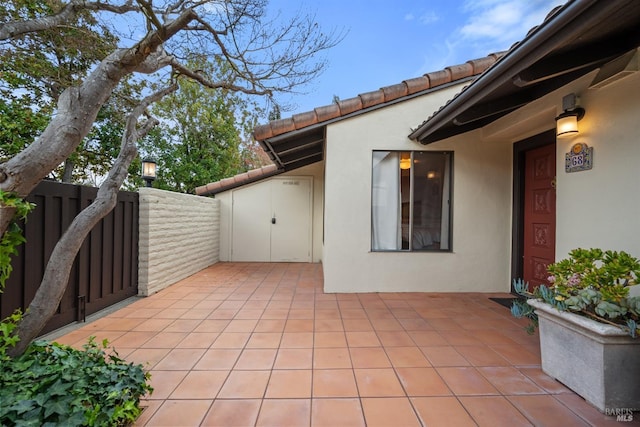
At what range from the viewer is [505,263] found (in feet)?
15.4

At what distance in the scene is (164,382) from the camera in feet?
6.93

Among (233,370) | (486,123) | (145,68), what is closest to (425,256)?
(486,123)

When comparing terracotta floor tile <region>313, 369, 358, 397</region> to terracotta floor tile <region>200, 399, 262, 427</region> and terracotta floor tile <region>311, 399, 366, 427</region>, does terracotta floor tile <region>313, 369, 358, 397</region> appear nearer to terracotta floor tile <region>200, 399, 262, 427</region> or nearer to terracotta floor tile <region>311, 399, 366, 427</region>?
terracotta floor tile <region>311, 399, 366, 427</region>

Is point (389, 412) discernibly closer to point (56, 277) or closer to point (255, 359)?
point (255, 359)

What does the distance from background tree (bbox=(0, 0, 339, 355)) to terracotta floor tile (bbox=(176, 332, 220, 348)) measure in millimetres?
1219

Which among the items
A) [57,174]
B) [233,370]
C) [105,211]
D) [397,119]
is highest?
[397,119]

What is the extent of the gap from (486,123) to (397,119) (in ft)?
4.37

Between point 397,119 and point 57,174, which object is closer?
point 397,119

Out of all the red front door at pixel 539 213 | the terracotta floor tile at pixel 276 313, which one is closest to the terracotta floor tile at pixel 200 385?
the terracotta floor tile at pixel 276 313

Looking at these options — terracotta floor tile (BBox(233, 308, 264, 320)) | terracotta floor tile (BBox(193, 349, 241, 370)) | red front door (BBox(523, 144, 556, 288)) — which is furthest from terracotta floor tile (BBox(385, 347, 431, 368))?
red front door (BBox(523, 144, 556, 288))

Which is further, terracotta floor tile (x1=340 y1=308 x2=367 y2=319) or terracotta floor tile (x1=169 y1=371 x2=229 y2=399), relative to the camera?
terracotta floor tile (x1=340 y1=308 x2=367 y2=319)

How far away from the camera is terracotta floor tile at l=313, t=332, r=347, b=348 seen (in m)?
2.76

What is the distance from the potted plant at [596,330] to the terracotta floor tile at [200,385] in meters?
2.51

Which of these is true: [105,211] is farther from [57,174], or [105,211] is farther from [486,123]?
[57,174]
